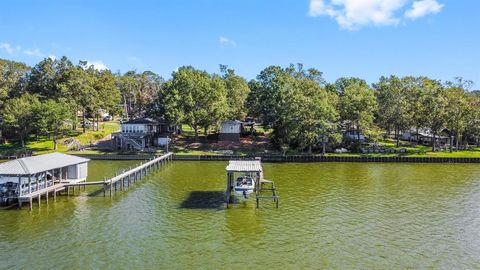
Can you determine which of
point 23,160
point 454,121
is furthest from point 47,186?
point 454,121

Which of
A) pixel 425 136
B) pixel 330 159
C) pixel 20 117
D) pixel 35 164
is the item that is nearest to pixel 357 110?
pixel 330 159

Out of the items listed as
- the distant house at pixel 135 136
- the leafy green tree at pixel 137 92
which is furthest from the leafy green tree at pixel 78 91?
the leafy green tree at pixel 137 92

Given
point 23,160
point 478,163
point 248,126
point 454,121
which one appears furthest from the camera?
point 248,126

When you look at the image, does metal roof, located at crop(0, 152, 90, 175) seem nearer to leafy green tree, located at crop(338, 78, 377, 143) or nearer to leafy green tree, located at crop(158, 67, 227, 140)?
leafy green tree, located at crop(158, 67, 227, 140)

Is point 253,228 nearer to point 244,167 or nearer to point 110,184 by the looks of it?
point 244,167

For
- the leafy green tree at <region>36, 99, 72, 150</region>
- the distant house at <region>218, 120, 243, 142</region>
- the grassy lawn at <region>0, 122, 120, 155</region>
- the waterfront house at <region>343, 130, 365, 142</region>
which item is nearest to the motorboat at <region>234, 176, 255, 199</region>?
the waterfront house at <region>343, 130, 365, 142</region>

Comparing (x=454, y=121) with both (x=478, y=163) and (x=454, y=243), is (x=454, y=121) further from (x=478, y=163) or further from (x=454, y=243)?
(x=454, y=243)

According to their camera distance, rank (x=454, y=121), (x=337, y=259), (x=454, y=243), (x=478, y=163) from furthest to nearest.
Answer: (x=454, y=121) < (x=478, y=163) < (x=454, y=243) < (x=337, y=259)
